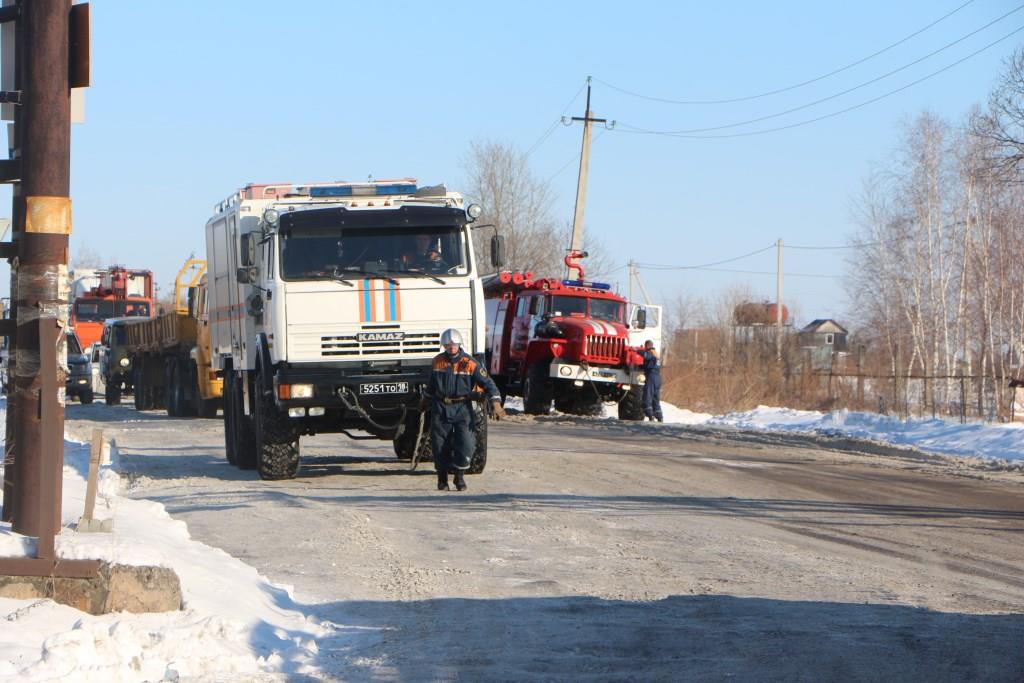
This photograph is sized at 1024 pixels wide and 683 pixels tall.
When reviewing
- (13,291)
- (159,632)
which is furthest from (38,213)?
(159,632)

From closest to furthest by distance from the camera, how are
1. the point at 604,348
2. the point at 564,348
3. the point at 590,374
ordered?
the point at 590,374 < the point at 564,348 < the point at 604,348

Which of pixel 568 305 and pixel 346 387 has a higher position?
pixel 568 305

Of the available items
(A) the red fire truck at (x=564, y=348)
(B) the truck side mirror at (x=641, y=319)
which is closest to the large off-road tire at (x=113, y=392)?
(A) the red fire truck at (x=564, y=348)

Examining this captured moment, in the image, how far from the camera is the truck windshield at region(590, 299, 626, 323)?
29859mm

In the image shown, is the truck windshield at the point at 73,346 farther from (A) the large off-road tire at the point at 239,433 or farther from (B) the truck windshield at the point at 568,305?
(A) the large off-road tire at the point at 239,433

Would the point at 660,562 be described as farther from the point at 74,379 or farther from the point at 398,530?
the point at 74,379

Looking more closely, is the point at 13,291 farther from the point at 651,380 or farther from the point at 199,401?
the point at 651,380

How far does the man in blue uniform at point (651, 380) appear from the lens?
2864 centimetres

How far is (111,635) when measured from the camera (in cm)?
622

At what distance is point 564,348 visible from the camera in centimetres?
2850

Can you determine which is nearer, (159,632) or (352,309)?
(159,632)

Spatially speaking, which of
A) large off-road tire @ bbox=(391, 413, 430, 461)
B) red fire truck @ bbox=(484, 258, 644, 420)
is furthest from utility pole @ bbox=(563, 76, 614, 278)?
large off-road tire @ bbox=(391, 413, 430, 461)

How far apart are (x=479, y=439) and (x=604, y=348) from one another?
1417 centimetres

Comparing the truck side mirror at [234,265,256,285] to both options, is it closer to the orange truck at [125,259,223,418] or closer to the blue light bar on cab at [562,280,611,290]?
the orange truck at [125,259,223,418]
